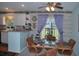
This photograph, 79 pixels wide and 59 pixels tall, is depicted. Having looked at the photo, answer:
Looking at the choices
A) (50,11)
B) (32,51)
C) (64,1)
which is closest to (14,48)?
(32,51)

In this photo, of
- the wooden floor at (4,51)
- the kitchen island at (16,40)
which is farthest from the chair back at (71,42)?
the wooden floor at (4,51)

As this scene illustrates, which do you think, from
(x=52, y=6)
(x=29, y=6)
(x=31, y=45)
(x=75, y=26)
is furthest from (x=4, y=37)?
(x=75, y=26)

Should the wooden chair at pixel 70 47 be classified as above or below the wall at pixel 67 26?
below

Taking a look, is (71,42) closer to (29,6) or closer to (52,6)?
(52,6)

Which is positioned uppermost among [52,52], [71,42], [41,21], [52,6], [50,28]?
[52,6]

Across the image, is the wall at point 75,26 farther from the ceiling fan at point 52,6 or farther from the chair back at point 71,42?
the ceiling fan at point 52,6

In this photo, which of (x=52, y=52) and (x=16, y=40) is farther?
(x=16, y=40)

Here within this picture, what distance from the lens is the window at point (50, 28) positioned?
2.80 meters

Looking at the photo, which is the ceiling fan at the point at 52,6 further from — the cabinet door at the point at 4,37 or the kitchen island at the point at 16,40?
the cabinet door at the point at 4,37

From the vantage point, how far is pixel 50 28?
283 cm

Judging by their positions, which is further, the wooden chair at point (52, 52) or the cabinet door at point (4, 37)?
the cabinet door at point (4, 37)

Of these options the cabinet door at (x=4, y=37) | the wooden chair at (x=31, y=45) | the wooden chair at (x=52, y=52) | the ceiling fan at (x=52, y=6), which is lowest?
the wooden chair at (x=52, y=52)

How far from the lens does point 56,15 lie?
2.82 m

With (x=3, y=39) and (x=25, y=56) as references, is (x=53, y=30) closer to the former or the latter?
(x=25, y=56)
